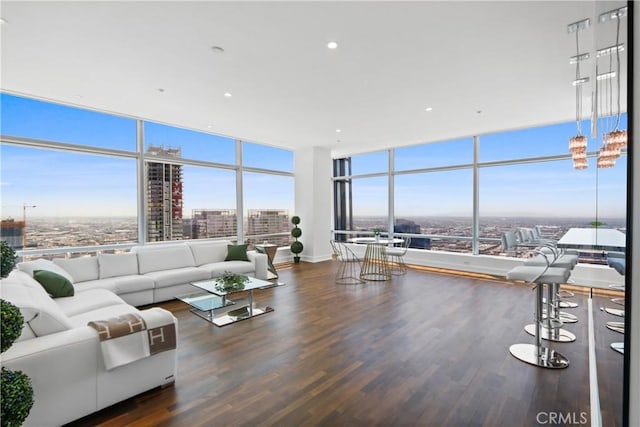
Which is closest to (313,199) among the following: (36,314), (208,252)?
(208,252)

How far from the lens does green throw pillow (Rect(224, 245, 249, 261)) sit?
548 centimetres

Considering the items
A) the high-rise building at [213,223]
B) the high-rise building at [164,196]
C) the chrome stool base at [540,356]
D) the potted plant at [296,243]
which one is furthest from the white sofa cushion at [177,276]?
the chrome stool base at [540,356]

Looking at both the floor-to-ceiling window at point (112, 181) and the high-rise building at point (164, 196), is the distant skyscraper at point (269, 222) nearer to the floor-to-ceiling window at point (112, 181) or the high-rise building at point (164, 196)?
the floor-to-ceiling window at point (112, 181)

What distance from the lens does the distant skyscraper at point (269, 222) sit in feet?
24.2

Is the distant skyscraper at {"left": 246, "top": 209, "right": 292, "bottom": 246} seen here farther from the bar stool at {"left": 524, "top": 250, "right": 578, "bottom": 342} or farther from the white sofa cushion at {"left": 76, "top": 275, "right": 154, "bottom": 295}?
the bar stool at {"left": 524, "top": 250, "right": 578, "bottom": 342}

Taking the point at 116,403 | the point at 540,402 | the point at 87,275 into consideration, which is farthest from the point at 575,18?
the point at 87,275

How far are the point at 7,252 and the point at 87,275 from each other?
3061 millimetres

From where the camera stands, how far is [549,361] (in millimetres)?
2592

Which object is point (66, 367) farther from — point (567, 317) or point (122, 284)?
point (567, 317)

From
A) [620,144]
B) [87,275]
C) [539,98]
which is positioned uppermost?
[539,98]

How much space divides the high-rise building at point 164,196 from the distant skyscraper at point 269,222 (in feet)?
5.71

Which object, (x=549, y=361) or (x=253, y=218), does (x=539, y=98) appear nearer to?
(x=549, y=361)

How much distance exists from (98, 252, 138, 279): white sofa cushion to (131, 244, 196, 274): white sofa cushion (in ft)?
0.30

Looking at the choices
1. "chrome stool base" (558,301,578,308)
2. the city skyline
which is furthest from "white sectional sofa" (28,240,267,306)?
"chrome stool base" (558,301,578,308)
